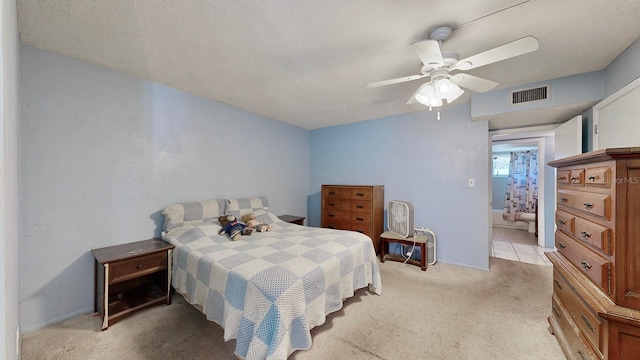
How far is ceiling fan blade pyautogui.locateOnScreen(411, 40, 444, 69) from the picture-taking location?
1.47 meters

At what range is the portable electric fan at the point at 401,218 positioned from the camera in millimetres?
3461

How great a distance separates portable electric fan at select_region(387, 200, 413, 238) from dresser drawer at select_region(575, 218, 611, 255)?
193cm

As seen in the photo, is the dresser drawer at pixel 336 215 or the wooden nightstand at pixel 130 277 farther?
the dresser drawer at pixel 336 215

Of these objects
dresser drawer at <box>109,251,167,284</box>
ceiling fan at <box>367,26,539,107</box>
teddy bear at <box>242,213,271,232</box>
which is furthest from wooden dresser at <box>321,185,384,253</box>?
dresser drawer at <box>109,251,167,284</box>

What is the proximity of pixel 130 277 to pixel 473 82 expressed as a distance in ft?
11.2

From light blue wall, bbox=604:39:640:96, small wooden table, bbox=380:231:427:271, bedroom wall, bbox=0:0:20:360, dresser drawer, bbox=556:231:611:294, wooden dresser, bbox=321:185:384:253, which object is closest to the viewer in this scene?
bedroom wall, bbox=0:0:20:360

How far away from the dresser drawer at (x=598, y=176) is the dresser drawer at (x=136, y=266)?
3.32 meters

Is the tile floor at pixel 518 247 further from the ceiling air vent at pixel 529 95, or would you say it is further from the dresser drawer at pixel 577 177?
the dresser drawer at pixel 577 177

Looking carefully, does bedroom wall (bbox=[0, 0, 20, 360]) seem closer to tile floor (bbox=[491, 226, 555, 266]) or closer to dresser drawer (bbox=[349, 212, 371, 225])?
dresser drawer (bbox=[349, 212, 371, 225])

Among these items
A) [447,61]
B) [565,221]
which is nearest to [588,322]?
[565,221]

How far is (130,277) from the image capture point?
210cm

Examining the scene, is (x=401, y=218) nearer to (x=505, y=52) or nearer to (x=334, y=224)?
(x=334, y=224)

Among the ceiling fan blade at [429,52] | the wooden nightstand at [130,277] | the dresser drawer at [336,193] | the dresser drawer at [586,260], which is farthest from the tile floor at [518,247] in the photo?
the wooden nightstand at [130,277]

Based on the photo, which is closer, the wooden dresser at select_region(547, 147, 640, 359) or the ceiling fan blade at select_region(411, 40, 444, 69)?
the wooden dresser at select_region(547, 147, 640, 359)
